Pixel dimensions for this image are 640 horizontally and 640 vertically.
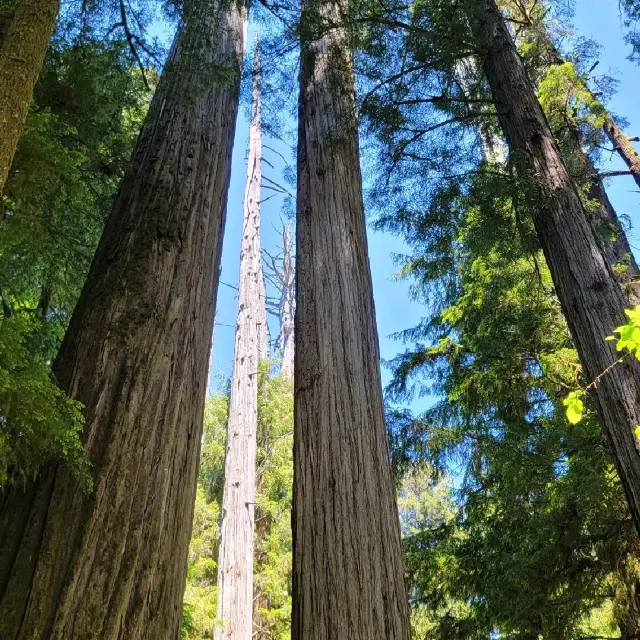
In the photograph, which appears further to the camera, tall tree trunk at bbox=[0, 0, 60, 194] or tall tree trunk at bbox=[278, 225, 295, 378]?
tall tree trunk at bbox=[278, 225, 295, 378]

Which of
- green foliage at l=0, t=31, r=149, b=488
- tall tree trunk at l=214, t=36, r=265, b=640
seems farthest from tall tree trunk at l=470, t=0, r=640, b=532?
green foliage at l=0, t=31, r=149, b=488

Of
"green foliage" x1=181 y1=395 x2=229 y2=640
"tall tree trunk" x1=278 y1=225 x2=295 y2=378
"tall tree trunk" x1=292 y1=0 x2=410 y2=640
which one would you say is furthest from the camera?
"tall tree trunk" x1=278 y1=225 x2=295 y2=378

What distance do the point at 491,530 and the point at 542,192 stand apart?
12.1ft

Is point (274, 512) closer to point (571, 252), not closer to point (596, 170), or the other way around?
point (596, 170)

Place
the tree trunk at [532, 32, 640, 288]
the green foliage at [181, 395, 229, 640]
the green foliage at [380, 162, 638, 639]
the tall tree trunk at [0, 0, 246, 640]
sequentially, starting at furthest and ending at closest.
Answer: the green foliage at [181, 395, 229, 640] < the tree trunk at [532, 32, 640, 288] < the green foliage at [380, 162, 638, 639] < the tall tree trunk at [0, 0, 246, 640]

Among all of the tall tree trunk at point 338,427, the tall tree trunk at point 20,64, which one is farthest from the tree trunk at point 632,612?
the tall tree trunk at point 20,64

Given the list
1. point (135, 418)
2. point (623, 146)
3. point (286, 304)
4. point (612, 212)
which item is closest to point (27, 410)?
point (135, 418)

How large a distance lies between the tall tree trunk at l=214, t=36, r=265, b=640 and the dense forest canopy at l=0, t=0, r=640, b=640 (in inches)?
3.6

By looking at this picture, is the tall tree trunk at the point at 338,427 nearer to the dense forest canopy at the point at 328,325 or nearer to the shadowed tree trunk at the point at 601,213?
the dense forest canopy at the point at 328,325

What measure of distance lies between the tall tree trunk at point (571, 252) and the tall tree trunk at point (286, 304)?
13.6m

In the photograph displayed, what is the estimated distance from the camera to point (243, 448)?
32.4 feet

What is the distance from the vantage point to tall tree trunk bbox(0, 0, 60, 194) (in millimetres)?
1280

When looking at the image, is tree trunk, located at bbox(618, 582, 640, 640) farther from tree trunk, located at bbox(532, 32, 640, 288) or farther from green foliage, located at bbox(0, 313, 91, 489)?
green foliage, located at bbox(0, 313, 91, 489)

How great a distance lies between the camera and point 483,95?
551 centimetres
